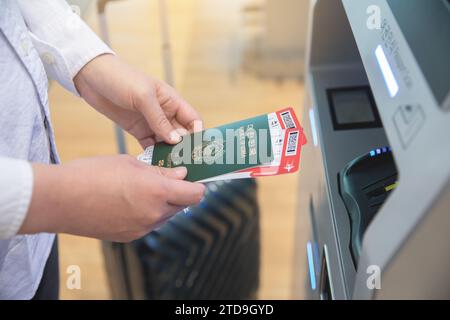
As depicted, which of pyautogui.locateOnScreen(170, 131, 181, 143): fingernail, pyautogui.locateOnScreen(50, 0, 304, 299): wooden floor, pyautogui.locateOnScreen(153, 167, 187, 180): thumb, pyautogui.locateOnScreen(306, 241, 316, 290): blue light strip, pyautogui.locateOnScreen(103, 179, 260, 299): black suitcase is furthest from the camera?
pyautogui.locateOnScreen(50, 0, 304, 299): wooden floor

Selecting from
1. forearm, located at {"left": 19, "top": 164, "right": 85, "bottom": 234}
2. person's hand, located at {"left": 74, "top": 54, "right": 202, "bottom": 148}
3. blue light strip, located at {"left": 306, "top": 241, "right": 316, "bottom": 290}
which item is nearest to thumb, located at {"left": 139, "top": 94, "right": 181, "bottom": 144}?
→ person's hand, located at {"left": 74, "top": 54, "right": 202, "bottom": 148}

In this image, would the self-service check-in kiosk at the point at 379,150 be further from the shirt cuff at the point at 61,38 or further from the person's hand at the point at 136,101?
the shirt cuff at the point at 61,38

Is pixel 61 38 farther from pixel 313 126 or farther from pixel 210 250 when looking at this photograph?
pixel 210 250

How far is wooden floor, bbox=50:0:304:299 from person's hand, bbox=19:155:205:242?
54cm

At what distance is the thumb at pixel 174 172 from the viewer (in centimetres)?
64

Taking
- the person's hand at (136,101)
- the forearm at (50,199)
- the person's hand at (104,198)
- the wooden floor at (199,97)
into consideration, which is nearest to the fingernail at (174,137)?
the person's hand at (136,101)

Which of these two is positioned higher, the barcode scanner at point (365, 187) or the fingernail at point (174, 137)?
the fingernail at point (174, 137)

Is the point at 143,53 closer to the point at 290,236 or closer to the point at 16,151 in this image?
the point at 290,236

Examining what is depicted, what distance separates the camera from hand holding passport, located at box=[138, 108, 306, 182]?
66 cm

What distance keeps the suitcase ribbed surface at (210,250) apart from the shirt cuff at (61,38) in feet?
1.77

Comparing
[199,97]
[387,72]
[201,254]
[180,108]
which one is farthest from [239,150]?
[199,97]

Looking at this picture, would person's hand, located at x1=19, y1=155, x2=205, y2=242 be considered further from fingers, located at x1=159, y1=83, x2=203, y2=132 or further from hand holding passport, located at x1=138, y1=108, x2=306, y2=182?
fingers, located at x1=159, y1=83, x2=203, y2=132
